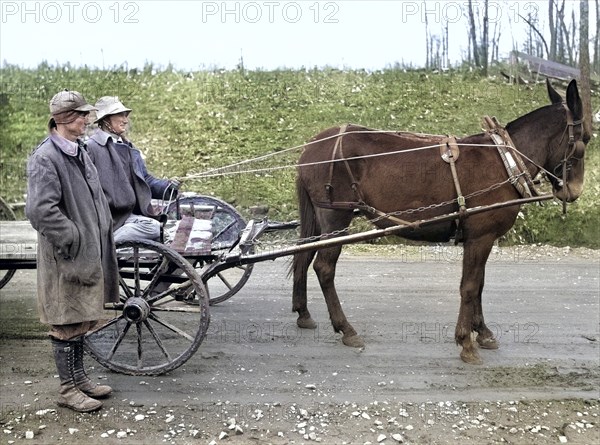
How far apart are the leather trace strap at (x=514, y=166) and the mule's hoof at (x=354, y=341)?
79.0 inches

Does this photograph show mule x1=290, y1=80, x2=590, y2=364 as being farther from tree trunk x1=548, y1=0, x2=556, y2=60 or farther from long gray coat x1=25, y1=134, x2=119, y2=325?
tree trunk x1=548, y1=0, x2=556, y2=60

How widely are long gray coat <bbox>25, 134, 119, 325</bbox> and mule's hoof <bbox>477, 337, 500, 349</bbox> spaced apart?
3.55m

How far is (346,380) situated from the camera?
17.0 ft

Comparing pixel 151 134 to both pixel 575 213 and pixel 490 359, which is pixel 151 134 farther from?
pixel 490 359

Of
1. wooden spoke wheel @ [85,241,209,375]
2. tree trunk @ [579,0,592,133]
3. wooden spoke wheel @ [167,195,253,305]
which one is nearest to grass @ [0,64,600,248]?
tree trunk @ [579,0,592,133]

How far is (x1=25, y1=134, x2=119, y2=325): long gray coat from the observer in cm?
416

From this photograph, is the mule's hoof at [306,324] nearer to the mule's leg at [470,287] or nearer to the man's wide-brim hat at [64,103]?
the mule's leg at [470,287]

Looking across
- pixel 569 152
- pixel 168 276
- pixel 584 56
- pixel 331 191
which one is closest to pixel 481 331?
pixel 569 152

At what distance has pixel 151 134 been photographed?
14.1m

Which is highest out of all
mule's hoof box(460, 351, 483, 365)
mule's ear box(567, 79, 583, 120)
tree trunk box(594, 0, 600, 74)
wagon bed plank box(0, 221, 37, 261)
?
tree trunk box(594, 0, 600, 74)

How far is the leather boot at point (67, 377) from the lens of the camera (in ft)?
14.9

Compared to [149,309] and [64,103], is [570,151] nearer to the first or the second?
[149,309]

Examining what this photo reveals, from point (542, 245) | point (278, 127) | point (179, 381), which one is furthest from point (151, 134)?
point (179, 381)

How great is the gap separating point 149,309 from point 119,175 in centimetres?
117
